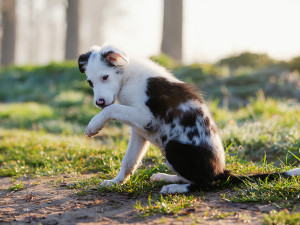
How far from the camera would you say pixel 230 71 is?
12.4 m

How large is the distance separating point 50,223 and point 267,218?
160 centimetres

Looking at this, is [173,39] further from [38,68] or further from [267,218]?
[267,218]

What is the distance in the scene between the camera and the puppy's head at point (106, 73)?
11.7ft

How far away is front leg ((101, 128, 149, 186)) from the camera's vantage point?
12.2 feet

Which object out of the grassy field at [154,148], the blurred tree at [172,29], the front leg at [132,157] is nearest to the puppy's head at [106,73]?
the front leg at [132,157]

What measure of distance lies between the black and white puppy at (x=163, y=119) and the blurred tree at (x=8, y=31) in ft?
68.7

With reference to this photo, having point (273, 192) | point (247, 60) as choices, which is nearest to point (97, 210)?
point (273, 192)

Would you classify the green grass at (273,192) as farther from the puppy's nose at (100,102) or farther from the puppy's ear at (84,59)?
the puppy's ear at (84,59)

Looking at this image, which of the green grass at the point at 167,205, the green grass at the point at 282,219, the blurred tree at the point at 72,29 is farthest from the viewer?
the blurred tree at the point at 72,29

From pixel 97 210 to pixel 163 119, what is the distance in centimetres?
104

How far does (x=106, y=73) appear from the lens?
368cm

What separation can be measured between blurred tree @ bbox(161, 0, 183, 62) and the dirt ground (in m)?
13.2

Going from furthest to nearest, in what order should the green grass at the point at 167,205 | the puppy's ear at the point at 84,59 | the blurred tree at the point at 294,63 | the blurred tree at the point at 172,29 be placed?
1. the blurred tree at the point at 172,29
2. the blurred tree at the point at 294,63
3. the puppy's ear at the point at 84,59
4. the green grass at the point at 167,205

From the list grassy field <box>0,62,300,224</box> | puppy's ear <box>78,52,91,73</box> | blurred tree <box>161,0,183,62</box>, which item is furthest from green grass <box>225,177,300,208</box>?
blurred tree <box>161,0,183,62</box>
